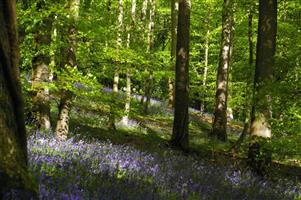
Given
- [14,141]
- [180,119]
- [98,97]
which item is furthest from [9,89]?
[180,119]

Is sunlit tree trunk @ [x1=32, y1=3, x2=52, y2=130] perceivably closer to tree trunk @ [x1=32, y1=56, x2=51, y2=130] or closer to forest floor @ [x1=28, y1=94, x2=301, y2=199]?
tree trunk @ [x1=32, y1=56, x2=51, y2=130]

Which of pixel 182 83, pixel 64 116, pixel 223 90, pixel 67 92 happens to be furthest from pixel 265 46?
pixel 223 90

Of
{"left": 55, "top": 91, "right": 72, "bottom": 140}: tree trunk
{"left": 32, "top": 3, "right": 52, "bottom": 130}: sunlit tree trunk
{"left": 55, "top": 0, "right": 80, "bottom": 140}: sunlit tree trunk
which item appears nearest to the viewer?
{"left": 55, "top": 0, "right": 80, "bottom": 140}: sunlit tree trunk

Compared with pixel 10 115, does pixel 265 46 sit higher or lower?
higher

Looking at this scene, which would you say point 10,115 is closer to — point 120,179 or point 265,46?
point 120,179

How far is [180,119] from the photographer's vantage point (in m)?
15.1

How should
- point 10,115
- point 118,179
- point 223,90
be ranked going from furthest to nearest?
point 223,90 → point 118,179 → point 10,115

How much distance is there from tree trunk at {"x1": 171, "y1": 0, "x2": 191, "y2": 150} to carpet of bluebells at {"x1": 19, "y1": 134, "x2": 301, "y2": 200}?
5.80 meters

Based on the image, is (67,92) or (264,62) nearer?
(67,92)

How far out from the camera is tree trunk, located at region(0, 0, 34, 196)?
3.37 metres

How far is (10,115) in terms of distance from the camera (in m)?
3.44

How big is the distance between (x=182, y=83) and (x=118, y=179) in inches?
385

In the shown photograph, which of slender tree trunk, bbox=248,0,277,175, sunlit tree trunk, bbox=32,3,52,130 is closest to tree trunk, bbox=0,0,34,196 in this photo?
sunlit tree trunk, bbox=32,3,52,130

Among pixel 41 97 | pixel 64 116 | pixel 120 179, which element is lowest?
pixel 120 179
